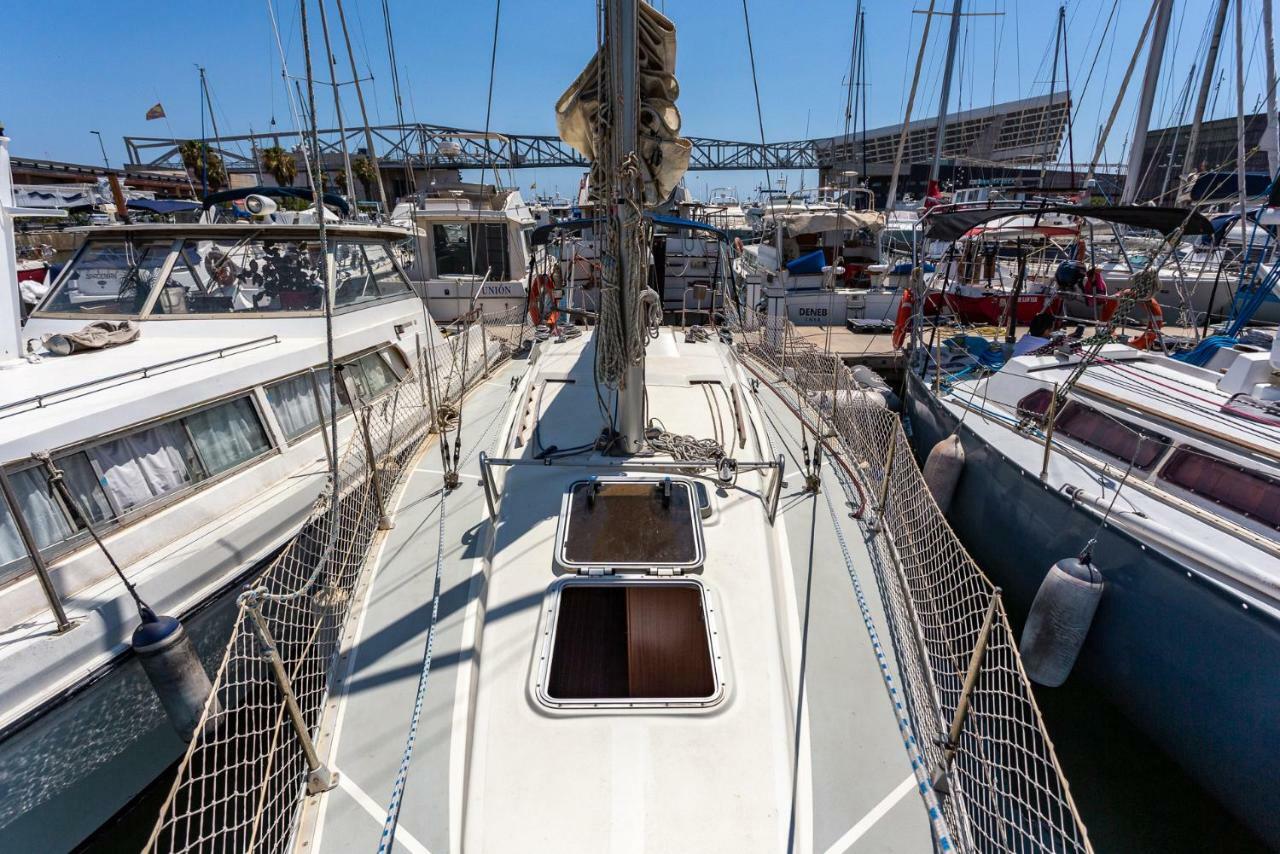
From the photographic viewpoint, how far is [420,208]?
13.2 metres

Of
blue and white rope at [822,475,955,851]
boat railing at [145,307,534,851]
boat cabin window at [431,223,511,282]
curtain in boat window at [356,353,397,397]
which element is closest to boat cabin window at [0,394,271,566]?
boat railing at [145,307,534,851]

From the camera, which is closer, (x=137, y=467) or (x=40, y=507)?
(x=40, y=507)

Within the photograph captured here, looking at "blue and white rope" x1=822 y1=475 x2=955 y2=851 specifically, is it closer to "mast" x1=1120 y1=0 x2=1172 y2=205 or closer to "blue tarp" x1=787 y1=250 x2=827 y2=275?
"mast" x1=1120 y1=0 x2=1172 y2=205

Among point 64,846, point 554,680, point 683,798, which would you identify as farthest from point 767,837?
point 64,846

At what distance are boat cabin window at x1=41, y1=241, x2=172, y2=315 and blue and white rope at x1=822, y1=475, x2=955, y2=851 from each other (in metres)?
6.20

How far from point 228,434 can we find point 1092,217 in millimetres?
7868

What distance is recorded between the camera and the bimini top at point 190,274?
5.27m

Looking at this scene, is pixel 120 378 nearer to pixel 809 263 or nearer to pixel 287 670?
pixel 287 670

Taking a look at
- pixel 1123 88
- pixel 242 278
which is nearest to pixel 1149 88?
pixel 1123 88

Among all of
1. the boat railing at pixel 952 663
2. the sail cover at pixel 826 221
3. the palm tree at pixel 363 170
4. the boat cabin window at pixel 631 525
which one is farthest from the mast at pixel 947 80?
the palm tree at pixel 363 170

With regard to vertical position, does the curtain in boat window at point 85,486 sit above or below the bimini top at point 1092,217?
below

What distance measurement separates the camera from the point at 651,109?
9.60ft

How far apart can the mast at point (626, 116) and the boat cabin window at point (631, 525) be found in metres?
0.59

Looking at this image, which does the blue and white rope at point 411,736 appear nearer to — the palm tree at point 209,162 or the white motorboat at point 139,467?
the white motorboat at point 139,467
